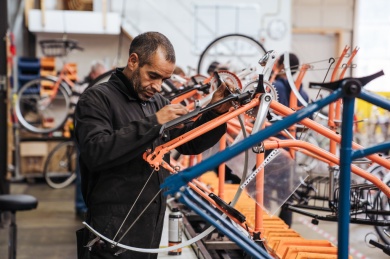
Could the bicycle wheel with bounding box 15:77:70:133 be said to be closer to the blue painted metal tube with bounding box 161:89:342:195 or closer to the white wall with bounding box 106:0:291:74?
the white wall with bounding box 106:0:291:74

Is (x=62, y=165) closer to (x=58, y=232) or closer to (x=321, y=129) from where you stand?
(x=58, y=232)

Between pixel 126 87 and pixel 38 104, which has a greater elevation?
pixel 126 87

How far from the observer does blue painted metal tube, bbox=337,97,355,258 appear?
165cm

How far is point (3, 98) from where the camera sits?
6566 mm

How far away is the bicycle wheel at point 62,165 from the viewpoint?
9.52m

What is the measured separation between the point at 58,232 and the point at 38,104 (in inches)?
163

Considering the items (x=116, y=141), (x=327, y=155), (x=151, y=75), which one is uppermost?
(x=151, y=75)

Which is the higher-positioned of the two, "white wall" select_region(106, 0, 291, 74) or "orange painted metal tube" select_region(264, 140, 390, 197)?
"white wall" select_region(106, 0, 291, 74)

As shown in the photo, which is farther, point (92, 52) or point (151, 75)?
point (92, 52)

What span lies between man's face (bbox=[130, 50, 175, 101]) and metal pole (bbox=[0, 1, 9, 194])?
4.47 meters

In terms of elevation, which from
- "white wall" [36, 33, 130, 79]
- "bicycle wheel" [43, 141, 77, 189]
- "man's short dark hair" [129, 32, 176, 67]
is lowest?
"bicycle wheel" [43, 141, 77, 189]

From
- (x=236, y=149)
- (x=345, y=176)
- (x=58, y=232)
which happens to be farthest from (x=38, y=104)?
(x=345, y=176)

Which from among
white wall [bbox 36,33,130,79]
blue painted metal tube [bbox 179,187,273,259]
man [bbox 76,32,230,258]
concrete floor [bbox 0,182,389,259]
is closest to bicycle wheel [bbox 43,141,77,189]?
concrete floor [bbox 0,182,389,259]

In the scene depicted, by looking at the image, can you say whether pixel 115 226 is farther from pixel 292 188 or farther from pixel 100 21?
pixel 100 21
